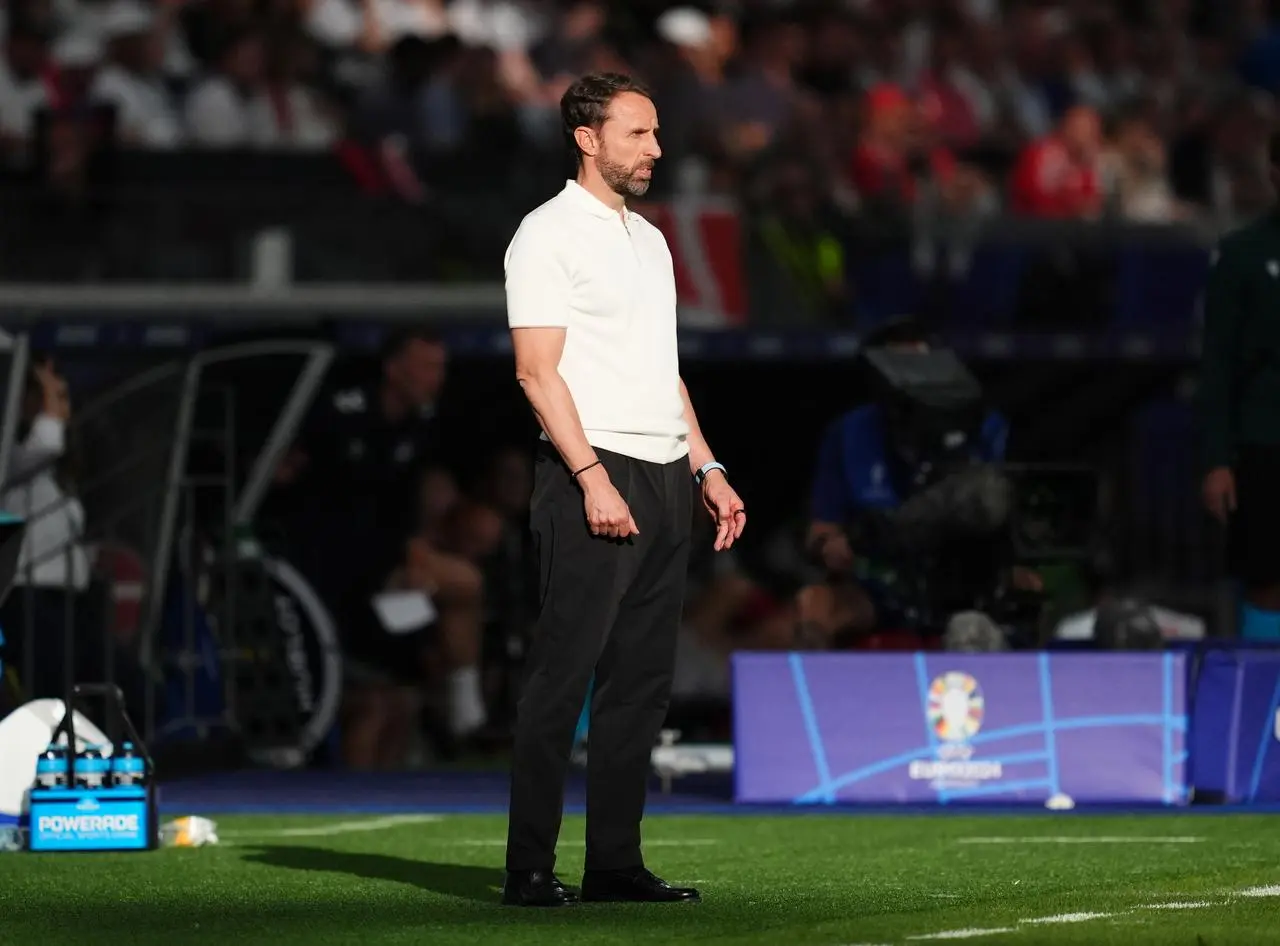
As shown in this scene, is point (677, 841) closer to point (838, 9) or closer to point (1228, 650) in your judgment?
point (1228, 650)

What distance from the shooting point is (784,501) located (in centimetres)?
1573

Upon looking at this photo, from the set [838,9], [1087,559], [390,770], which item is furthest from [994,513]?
[838,9]

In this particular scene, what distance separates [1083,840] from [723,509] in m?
2.33

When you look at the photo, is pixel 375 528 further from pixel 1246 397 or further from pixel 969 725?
pixel 1246 397

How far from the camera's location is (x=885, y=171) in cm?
1797

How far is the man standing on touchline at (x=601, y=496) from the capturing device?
276 inches

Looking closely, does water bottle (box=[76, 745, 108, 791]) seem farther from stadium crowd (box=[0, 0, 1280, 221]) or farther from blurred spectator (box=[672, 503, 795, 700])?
stadium crowd (box=[0, 0, 1280, 221])

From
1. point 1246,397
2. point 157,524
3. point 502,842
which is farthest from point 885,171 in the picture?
point 502,842

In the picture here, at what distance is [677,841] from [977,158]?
34.8ft

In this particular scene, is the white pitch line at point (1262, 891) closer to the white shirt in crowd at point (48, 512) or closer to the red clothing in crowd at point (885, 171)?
the white shirt in crowd at point (48, 512)

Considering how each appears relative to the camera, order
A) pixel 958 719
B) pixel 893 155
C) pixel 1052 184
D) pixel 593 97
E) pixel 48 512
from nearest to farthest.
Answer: pixel 593 97, pixel 958 719, pixel 48 512, pixel 893 155, pixel 1052 184

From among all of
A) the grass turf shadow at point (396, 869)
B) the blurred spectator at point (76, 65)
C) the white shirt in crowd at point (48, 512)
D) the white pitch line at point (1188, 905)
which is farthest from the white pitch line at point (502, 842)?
the blurred spectator at point (76, 65)

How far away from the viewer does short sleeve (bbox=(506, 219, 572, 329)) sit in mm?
6996

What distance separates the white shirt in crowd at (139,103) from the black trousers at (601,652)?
809 cm
